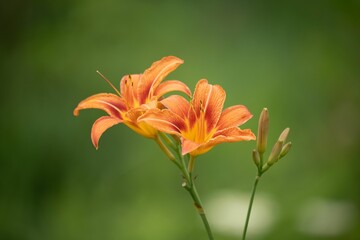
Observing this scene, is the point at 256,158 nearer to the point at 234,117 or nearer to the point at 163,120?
the point at 234,117

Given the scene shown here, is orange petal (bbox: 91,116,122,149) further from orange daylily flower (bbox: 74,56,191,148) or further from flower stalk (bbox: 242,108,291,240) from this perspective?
flower stalk (bbox: 242,108,291,240)

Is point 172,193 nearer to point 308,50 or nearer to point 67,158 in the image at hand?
point 67,158

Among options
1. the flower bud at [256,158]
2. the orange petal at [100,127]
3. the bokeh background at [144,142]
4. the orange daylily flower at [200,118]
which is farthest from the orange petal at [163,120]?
the bokeh background at [144,142]

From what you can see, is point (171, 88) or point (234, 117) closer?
point (234, 117)

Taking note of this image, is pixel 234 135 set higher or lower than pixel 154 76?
lower

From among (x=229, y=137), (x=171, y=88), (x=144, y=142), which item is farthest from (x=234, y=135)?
(x=144, y=142)

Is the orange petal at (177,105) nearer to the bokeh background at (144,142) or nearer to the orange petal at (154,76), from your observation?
the orange petal at (154,76)
